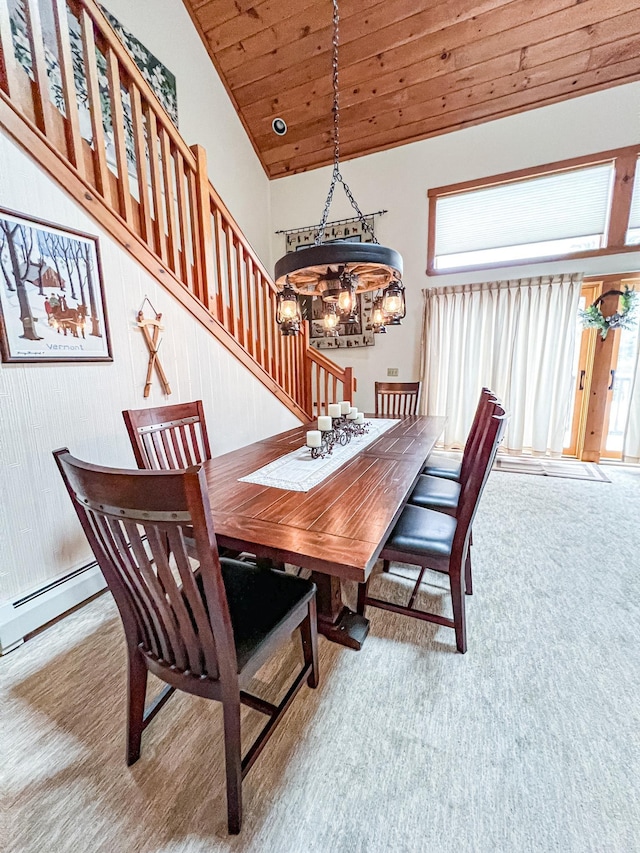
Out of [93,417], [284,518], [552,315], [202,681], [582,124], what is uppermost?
[582,124]

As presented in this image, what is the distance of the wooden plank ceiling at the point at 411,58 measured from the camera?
313 centimetres

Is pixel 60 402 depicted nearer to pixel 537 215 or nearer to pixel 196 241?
pixel 196 241

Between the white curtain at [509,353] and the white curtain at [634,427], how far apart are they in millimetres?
559

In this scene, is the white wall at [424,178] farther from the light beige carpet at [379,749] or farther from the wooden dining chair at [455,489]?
the light beige carpet at [379,749]

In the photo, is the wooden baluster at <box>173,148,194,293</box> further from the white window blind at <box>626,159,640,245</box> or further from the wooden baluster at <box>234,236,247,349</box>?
the white window blind at <box>626,159,640,245</box>

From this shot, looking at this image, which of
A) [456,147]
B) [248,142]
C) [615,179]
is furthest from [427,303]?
[248,142]

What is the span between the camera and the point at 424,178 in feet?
13.6

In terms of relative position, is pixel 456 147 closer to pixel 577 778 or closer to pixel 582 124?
pixel 582 124

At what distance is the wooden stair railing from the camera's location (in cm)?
166

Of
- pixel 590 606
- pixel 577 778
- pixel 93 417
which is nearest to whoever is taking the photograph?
pixel 577 778

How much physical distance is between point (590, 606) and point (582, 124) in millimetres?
4366

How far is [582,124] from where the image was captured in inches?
138

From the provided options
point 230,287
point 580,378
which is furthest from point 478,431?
point 580,378

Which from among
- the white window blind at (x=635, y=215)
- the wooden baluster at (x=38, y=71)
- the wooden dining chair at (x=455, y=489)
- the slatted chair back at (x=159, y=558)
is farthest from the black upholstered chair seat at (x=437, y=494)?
the white window blind at (x=635, y=215)
